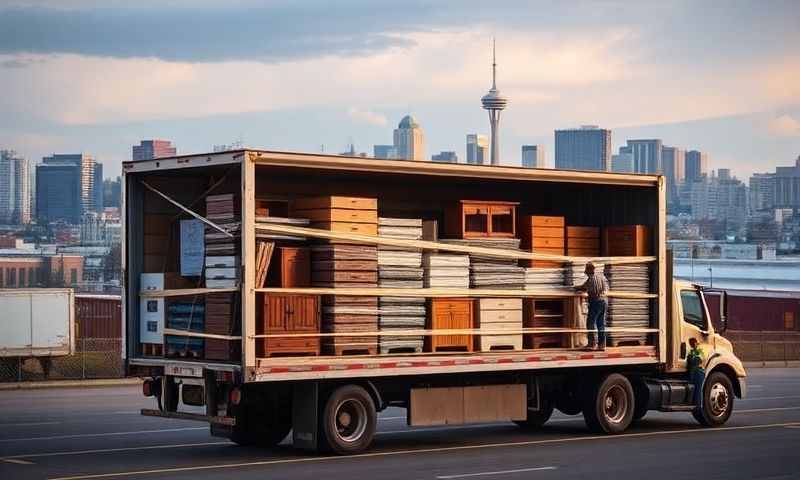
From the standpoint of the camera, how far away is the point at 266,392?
60.6 ft

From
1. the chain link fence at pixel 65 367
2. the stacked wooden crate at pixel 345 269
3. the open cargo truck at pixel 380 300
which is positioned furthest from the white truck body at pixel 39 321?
the stacked wooden crate at pixel 345 269

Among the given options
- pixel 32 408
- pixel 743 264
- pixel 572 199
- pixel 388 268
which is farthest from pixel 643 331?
pixel 743 264

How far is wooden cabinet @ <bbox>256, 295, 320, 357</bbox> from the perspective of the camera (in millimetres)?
17547

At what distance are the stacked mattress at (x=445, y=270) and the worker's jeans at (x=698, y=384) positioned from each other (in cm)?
493

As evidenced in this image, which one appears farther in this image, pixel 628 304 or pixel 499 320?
pixel 628 304

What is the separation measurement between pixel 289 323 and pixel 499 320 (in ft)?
12.5

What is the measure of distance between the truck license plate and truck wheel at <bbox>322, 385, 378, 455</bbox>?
5.53ft

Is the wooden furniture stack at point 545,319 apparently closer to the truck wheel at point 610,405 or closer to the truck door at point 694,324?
the truck wheel at point 610,405

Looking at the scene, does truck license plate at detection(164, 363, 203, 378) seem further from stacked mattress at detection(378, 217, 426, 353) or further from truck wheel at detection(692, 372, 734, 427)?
truck wheel at detection(692, 372, 734, 427)

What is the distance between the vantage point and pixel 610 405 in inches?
864

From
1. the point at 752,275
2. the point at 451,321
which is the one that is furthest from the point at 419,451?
the point at 752,275

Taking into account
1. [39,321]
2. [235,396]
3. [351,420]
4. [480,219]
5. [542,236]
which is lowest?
[351,420]

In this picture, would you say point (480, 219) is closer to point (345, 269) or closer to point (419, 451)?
point (345, 269)

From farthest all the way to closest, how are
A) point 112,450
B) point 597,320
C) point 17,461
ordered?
point 597,320 → point 112,450 → point 17,461
